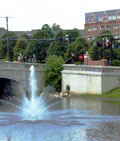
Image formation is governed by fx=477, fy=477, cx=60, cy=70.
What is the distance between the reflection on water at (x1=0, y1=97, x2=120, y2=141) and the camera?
31.2 m

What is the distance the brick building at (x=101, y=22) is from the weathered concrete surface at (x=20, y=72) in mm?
41363

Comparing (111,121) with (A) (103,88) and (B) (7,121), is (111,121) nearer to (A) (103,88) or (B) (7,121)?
(B) (7,121)

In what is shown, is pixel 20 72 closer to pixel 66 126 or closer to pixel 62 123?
pixel 62 123

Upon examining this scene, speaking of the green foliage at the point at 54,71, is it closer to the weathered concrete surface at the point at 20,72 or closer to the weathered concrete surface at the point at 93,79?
the weathered concrete surface at the point at 93,79

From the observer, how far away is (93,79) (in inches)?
2406

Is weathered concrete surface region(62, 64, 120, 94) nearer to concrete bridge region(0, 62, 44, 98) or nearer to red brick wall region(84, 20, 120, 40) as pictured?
concrete bridge region(0, 62, 44, 98)

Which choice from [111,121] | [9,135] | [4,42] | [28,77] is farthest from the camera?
[4,42]

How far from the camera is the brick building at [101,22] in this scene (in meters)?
111

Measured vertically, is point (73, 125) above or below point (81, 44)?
below

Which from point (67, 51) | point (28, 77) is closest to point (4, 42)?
point (67, 51)

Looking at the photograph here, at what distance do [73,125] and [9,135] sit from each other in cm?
554

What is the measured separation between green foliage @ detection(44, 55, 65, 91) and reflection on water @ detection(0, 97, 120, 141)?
21.2 meters

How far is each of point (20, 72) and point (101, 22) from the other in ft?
159

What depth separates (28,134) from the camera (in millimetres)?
32125
